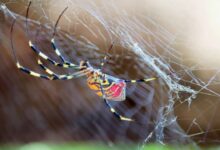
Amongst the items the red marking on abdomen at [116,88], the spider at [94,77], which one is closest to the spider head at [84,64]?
the spider at [94,77]

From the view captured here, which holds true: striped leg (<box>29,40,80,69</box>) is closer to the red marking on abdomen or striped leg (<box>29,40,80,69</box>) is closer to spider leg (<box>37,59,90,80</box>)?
spider leg (<box>37,59,90,80</box>)

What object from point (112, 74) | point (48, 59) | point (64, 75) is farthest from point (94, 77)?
point (48, 59)

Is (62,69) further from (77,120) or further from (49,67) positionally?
(77,120)

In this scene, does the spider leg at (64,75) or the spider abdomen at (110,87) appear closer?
the spider abdomen at (110,87)

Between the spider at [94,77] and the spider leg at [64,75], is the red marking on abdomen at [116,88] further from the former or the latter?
the spider leg at [64,75]

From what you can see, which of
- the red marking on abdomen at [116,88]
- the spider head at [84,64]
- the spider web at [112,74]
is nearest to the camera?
the spider web at [112,74]

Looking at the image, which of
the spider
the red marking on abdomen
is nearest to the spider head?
the spider

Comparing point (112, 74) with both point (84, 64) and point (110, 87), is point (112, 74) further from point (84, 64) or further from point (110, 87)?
point (84, 64)

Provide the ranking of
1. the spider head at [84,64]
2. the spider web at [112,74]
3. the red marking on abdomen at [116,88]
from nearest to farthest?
the spider web at [112,74] < the red marking on abdomen at [116,88] < the spider head at [84,64]

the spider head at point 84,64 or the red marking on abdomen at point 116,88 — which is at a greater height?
the spider head at point 84,64

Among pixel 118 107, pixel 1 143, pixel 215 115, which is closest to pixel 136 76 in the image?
pixel 118 107
